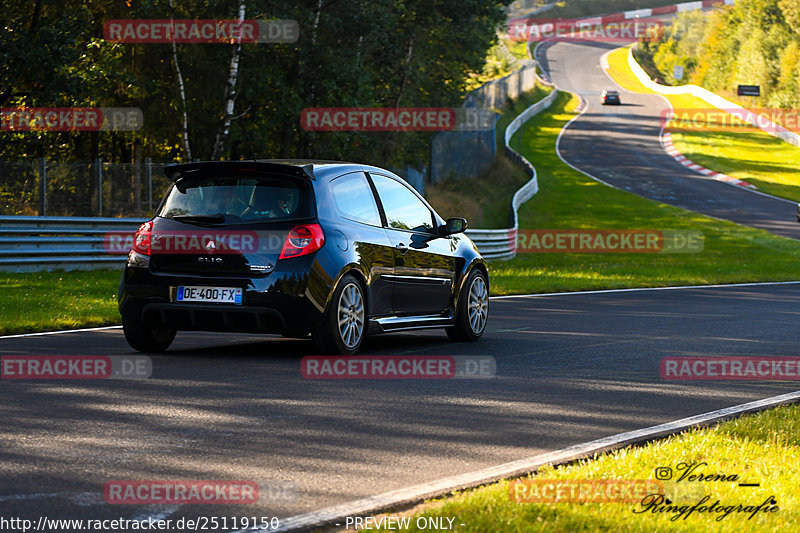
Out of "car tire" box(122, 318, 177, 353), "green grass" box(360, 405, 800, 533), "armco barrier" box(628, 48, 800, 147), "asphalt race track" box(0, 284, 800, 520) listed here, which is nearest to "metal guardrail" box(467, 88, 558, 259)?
"armco barrier" box(628, 48, 800, 147)

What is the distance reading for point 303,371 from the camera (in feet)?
30.6

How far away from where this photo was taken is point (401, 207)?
11.3 metres

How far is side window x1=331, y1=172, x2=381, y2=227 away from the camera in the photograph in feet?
33.5

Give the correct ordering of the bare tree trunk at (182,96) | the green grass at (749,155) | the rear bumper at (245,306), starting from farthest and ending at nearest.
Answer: the green grass at (749,155), the bare tree trunk at (182,96), the rear bumper at (245,306)

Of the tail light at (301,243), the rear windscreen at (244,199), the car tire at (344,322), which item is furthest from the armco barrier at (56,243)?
the tail light at (301,243)

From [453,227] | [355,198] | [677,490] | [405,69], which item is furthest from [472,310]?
[405,69]

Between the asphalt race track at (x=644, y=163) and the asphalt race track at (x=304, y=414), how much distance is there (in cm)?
3268

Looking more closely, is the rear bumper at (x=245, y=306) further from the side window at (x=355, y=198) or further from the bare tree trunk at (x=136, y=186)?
the bare tree trunk at (x=136, y=186)

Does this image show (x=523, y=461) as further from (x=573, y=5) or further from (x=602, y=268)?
(x=573, y=5)

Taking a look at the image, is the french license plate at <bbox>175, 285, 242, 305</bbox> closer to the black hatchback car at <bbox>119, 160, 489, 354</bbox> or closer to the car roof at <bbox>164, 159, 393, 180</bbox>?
the black hatchback car at <bbox>119, 160, 489, 354</bbox>

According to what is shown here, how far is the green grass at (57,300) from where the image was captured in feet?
43.0

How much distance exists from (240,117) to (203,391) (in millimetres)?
24717

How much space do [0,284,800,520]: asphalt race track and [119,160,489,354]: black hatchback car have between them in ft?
1.47

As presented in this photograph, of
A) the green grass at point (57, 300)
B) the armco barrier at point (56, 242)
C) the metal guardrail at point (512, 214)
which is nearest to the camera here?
the green grass at point (57, 300)
